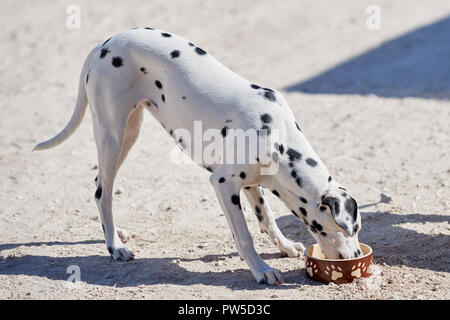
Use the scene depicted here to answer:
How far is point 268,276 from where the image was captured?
4.94m

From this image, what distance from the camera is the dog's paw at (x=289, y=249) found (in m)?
5.52

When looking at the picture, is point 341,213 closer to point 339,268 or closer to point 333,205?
point 333,205

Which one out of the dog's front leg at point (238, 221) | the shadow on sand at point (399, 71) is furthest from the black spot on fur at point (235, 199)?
the shadow on sand at point (399, 71)

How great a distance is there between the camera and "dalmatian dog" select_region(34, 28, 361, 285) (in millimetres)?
4754

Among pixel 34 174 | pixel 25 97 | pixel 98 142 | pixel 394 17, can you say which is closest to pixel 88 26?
pixel 25 97

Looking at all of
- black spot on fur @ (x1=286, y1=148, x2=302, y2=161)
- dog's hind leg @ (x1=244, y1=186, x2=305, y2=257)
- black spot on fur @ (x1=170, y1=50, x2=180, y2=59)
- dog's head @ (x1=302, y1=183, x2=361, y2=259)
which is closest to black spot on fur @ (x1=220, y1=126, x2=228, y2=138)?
black spot on fur @ (x1=286, y1=148, x2=302, y2=161)

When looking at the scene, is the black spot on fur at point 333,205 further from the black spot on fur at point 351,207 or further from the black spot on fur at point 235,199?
the black spot on fur at point 235,199

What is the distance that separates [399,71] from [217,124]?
285 inches

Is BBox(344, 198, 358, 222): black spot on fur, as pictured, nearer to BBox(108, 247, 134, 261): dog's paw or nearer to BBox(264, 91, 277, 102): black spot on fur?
BBox(264, 91, 277, 102): black spot on fur

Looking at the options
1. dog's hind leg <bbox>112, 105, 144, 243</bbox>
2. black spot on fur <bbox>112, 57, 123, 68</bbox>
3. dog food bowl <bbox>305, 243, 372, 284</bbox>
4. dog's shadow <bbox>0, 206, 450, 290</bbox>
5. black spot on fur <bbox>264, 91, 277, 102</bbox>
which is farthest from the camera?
dog's hind leg <bbox>112, 105, 144, 243</bbox>

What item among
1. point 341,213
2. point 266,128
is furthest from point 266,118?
point 341,213

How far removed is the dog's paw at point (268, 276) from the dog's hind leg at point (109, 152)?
4.01 feet

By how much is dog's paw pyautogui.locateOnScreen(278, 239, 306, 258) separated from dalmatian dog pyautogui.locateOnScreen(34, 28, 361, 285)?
0.04 ft

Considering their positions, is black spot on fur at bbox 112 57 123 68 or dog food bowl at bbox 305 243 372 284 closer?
dog food bowl at bbox 305 243 372 284
